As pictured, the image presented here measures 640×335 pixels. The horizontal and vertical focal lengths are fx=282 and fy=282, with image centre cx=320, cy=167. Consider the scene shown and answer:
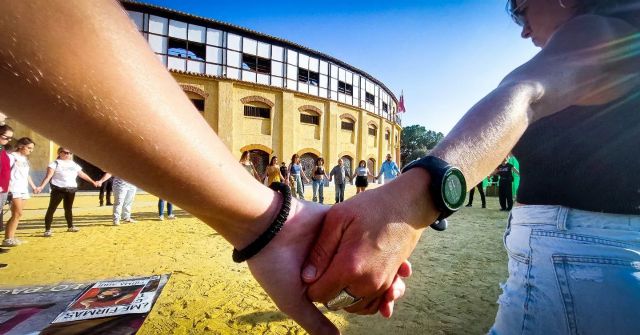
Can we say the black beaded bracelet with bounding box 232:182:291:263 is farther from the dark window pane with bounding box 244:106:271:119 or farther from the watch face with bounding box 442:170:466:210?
the dark window pane with bounding box 244:106:271:119

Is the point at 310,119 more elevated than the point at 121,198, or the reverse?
the point at 310,119

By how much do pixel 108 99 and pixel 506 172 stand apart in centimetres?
1038

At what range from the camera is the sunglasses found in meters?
1.24

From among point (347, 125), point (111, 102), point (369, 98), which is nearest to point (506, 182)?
point (111, 102)

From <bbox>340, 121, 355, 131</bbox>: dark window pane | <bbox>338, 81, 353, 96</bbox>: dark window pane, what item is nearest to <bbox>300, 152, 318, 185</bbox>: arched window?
<bbox>340, 121, 355, 131</bbox>: dark window pane

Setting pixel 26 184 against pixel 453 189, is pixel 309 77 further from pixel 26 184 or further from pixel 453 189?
pixel 453 189

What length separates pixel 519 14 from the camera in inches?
51.1

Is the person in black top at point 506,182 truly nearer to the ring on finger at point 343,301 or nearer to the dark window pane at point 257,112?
the ring on finger at point 343,301

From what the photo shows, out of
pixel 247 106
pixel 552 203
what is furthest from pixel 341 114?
pixel 552 203

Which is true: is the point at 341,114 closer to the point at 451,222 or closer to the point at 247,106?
the point at 247,106

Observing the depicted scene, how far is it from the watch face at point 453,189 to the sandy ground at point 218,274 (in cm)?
190

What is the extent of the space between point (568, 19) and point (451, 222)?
6869 millimetres

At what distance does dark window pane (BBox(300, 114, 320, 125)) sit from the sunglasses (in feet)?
59.6

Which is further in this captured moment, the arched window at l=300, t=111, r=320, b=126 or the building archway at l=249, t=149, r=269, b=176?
the arched window at l=300, t=111, r=320, b=126
